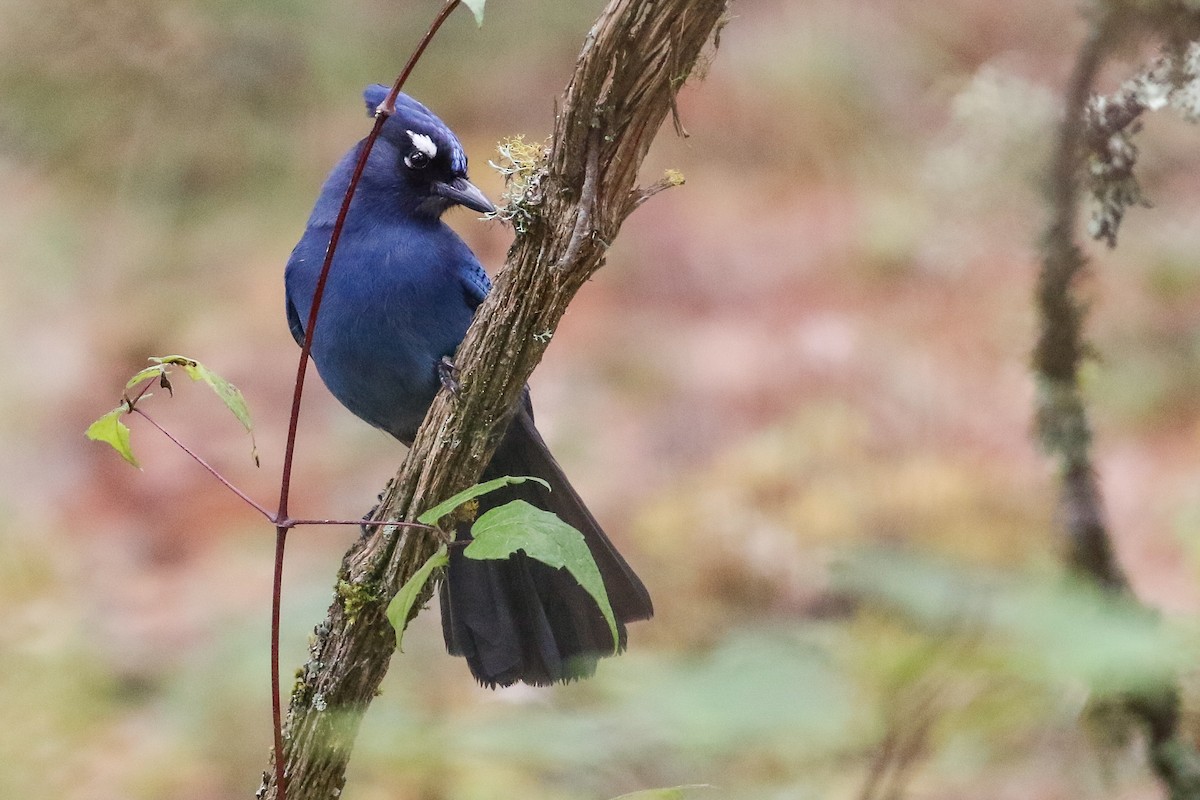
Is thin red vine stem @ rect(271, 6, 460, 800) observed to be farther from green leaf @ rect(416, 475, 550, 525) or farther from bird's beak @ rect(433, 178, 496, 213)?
bird's beak @ rect(433, 178, 496, 213)

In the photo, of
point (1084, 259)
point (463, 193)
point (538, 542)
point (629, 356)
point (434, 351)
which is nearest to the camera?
point (538, 542)

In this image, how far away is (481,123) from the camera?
747 cm

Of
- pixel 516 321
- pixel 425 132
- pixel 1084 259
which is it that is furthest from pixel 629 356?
pixel 516 321

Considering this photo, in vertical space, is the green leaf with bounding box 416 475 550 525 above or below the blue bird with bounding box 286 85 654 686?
below

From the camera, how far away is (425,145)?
2707 millimetres

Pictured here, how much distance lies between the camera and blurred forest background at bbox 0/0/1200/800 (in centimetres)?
346

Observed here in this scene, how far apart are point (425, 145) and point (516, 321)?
1.16m

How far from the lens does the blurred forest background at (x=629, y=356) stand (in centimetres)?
346

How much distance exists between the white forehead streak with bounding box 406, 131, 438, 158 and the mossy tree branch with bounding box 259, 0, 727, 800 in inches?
40.6

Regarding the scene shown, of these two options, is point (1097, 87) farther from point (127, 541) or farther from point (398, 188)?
point (127, 541)

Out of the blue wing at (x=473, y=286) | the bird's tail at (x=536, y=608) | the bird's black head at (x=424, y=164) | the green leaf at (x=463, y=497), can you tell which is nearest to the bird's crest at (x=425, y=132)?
the bird's black head at (x=424, y=164)

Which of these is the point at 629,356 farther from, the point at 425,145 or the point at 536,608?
the point at 536,608

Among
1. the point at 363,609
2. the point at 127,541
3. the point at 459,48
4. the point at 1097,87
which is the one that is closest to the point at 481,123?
the point at 459,48

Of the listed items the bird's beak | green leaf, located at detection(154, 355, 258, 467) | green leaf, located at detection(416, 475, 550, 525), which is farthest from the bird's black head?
green leaf, located at detection(416, 475, 550, 525)
